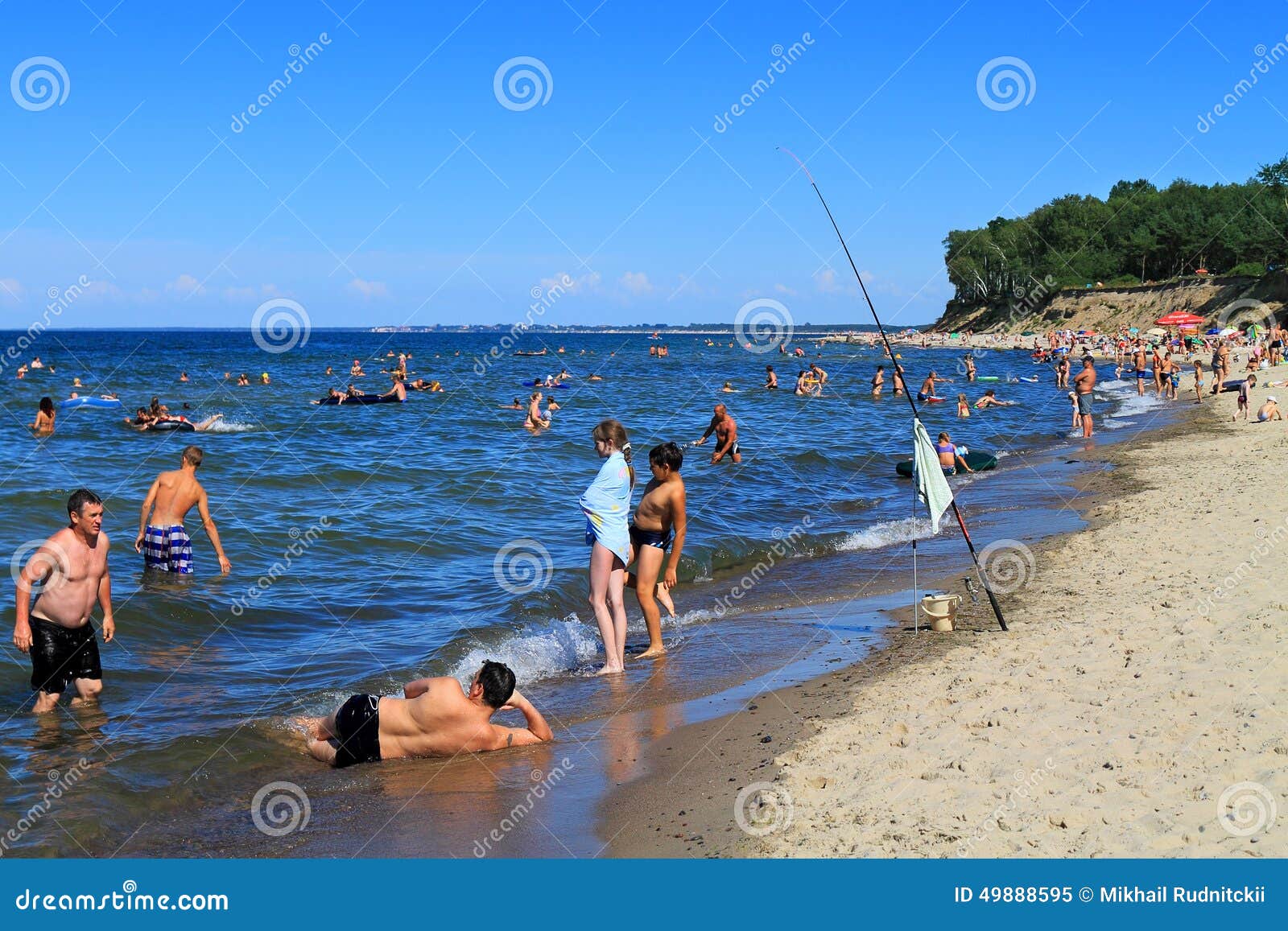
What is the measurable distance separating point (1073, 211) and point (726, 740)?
103313 mm

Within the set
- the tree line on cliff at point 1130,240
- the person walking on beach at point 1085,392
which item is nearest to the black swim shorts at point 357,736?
the person walking on beach at point 1085,392

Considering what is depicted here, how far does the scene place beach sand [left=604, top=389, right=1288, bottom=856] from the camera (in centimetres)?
442

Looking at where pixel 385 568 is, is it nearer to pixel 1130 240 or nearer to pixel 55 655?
pixel 55 655

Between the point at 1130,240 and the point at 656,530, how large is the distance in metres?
93.0

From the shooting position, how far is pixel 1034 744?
17.5ft

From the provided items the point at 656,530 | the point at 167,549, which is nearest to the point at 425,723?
the point at 656,530

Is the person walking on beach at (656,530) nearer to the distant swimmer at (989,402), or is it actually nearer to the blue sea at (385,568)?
the blue sea at (385,568)

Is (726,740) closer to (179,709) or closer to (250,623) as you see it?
(179,709)

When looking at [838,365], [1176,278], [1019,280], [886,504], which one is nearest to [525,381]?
[838,365]

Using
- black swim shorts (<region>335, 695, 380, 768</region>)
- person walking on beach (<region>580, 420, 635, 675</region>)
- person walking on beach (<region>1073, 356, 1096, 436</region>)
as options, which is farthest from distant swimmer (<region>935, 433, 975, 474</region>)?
black swim shorts (<region>335, 695, 380, 768</region>)

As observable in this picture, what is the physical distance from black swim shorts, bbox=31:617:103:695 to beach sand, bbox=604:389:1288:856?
435cm

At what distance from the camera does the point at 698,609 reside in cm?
1060

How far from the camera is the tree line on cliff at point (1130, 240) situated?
74.0 m

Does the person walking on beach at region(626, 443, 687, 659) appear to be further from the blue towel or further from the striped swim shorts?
the striped swim shorts
